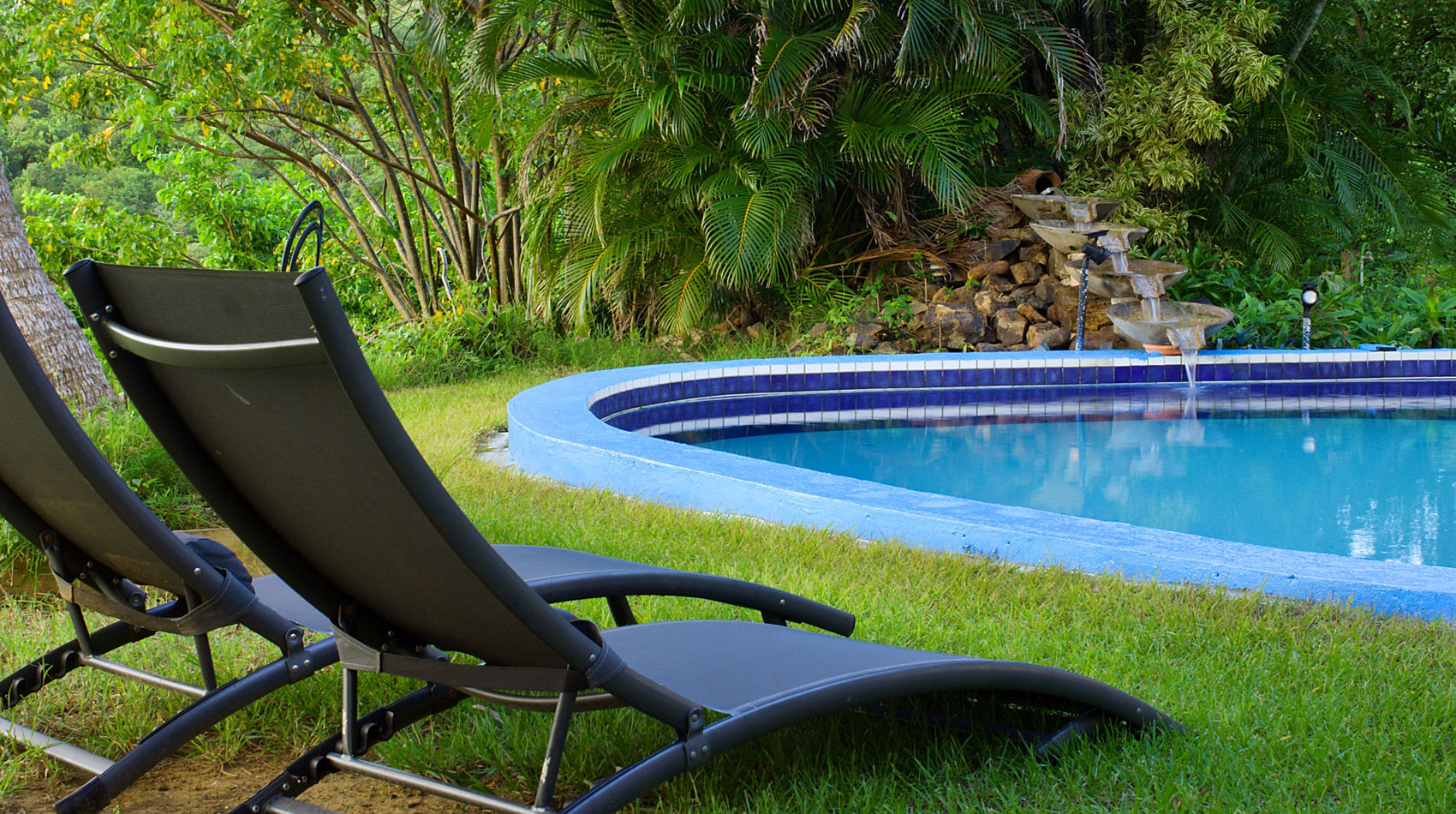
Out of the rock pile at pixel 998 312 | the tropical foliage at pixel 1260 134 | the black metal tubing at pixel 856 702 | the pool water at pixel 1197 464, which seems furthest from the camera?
the tropical foliage at pixel 1260 134

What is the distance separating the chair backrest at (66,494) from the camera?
1.47 metres

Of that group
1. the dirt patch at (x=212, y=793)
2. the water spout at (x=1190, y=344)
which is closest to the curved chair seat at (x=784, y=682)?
the dirt patch at (x=212, y=793)

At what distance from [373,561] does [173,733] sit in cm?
68

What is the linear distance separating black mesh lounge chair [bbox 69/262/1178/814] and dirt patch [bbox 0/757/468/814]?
11.8 inches

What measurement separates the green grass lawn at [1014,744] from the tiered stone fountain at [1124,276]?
18.5ft

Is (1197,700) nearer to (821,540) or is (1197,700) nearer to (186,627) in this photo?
(821,540)

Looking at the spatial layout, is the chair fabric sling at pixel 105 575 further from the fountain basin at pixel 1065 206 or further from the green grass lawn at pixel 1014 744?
the fountain basin at pixel 1065 206

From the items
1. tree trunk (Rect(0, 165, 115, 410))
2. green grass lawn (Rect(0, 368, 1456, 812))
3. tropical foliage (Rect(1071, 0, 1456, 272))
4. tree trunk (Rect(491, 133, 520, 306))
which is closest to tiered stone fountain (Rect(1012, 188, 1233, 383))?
tropical foliage (Rect(1071, 0, 1456, 272))

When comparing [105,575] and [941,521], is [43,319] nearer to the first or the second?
[105,575]

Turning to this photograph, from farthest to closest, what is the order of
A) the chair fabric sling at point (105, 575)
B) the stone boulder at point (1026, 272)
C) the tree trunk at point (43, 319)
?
1. the stone boulder at point (1026, 272)
2. the tree trunk at point (43, 319)
3. the chair fabric sling at point (105, 575)

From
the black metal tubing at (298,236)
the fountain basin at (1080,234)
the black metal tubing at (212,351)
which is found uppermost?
the black metal tubing at (298,236)

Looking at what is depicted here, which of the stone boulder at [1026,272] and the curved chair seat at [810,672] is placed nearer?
the curved chair seat at [810,672]

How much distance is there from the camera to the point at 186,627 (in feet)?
5.92

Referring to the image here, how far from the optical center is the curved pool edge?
279 centimetres
